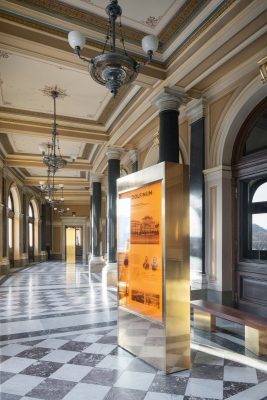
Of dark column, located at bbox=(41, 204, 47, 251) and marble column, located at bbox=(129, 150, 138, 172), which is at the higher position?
marble column, located at bbox=(129, 150, 138, 172)

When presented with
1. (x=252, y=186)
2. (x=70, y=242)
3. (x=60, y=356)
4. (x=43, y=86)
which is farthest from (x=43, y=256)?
(x=60, y=356)

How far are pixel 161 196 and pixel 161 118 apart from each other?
293cm

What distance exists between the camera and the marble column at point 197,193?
229 inches

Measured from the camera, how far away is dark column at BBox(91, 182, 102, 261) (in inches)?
513

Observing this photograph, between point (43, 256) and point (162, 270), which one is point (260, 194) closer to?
point (162, 270)

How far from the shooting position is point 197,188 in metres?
5.98

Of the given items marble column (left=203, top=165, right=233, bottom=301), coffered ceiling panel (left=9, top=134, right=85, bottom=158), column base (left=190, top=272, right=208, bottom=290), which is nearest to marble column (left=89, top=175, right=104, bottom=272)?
coffered ceiling panel (left=9, top=134, right=85, bottom=158)

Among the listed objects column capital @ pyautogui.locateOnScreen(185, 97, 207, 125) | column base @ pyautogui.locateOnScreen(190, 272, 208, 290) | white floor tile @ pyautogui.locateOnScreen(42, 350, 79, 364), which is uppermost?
column capital @ pyautogui.locateOnScreen(185, 97, 207, 125)

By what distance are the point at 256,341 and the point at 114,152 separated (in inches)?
263

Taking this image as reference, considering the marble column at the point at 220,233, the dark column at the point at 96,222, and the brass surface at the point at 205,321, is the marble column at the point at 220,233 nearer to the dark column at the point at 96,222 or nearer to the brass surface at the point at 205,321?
the brass surface at the point at 205,321

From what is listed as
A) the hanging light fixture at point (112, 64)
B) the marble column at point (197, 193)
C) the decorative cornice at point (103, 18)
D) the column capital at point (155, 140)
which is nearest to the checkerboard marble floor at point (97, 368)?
the marble column at point (197, 193)

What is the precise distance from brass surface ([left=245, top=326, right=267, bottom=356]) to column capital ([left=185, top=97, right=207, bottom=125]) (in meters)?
3.85

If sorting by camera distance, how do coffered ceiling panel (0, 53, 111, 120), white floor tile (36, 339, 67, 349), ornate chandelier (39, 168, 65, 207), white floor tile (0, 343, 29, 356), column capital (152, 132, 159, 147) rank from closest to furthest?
white floor tile (0, 343, 29, 356) → white floor tile (36, 339, 67, 349) → coffered ceiling panel (0, 53, 111, 120) → column capital (152, 132, 159, 147) → ornate chandelier (39, 168, 65, 207)

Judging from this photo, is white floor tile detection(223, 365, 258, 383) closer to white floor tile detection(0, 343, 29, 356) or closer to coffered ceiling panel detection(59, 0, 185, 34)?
white floor tile detection(0, 343, 29, 356)
